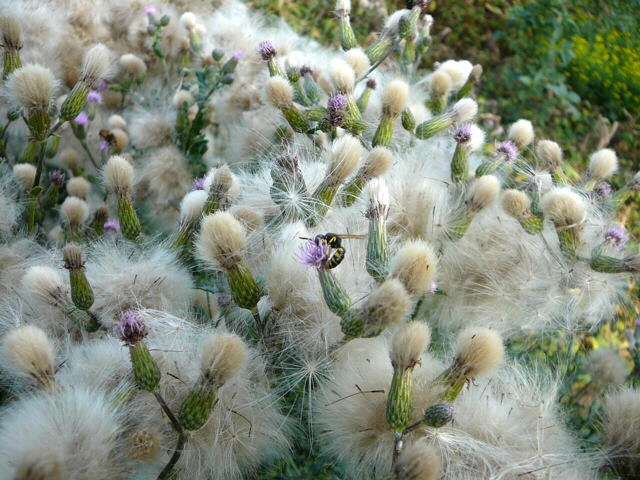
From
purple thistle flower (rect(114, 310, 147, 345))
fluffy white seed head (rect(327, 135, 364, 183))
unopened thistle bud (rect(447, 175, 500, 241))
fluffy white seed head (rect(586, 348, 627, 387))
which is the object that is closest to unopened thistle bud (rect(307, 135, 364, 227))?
fluffy white seed head (rect(327, 135, 364, 183))

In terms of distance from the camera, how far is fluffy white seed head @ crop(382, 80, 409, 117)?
1899mm

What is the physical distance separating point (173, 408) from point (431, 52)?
3634 mm

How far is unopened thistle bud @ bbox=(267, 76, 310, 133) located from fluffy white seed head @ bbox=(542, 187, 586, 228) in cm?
79

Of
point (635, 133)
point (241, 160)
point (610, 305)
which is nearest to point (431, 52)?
point (635, 133)

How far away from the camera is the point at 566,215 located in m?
1.67

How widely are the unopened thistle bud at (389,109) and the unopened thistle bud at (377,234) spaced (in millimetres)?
388

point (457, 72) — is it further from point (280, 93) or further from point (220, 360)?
point (220, 360)

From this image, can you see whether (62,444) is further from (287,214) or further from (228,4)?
(228,4)

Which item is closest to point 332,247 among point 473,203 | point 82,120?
point 473,203

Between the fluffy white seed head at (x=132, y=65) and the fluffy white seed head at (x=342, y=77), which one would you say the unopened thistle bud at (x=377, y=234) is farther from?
the fluffy white seed head at (x=132, y=65)

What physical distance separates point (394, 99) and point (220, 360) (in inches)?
42.1

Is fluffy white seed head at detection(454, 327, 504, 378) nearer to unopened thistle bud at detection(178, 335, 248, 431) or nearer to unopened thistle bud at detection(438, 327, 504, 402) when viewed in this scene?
unopened thistle bud at detection(438, 327, 504, 402)

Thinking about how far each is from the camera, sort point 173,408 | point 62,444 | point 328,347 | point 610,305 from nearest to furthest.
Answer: point 62,444 < point 173,408 < point 328,347 < point 610,305

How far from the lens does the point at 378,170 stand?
5.48 ft
